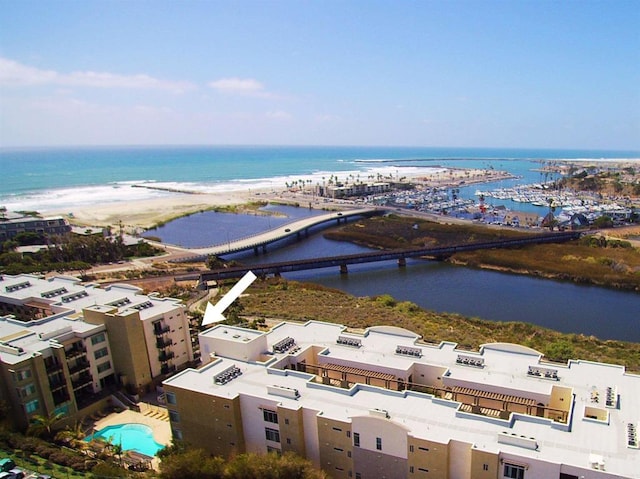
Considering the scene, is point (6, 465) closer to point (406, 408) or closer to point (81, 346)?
point (81, 346)

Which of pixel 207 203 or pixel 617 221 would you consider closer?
pixel 617 221

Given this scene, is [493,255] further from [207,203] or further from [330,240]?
[207,203]

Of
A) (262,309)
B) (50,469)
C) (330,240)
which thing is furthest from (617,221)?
(50,469)

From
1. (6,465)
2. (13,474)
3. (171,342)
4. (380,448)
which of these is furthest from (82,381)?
(380,448)

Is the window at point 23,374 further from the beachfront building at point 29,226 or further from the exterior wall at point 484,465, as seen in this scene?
the beachfront building at point 29,226

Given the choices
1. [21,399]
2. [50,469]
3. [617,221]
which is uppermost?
[21,399]

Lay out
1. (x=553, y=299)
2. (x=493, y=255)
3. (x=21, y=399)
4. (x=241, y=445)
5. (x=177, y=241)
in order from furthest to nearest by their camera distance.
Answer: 1. (x=177, y=241)
2. (x=493, y=255)
3. (x=553, y=299)
4. (x=21, y=399)
5. (x=241, y=445)
